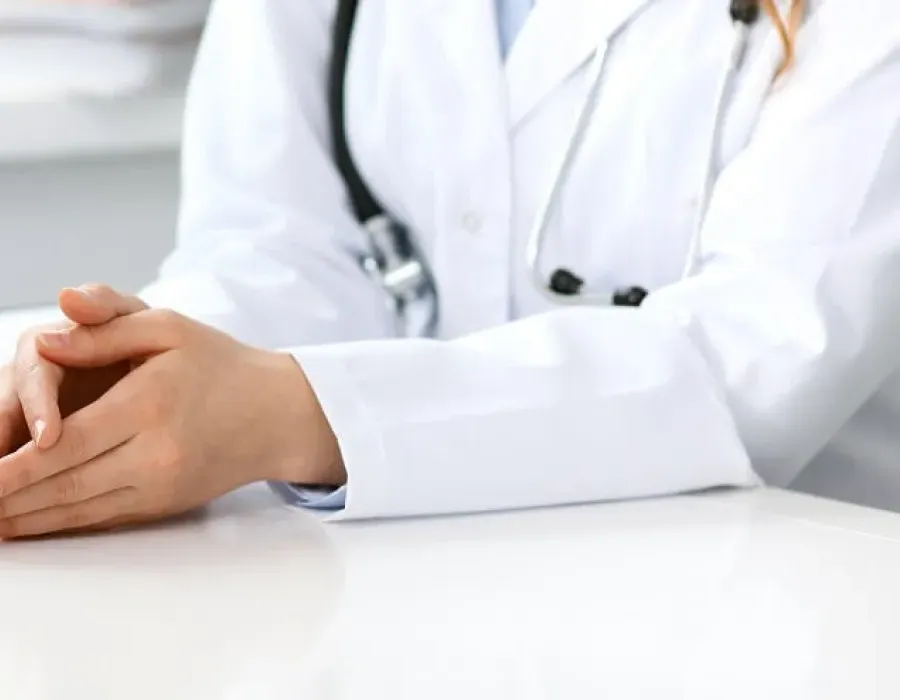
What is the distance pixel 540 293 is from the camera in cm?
95

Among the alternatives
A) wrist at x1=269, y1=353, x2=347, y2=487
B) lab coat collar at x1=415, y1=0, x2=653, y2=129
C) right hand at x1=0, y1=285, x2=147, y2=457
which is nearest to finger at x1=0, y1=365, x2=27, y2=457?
right hand at x1=0, y1=285, x2=147, y2=457

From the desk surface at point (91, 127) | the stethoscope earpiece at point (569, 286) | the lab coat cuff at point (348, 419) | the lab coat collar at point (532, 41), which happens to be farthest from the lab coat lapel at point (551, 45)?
the desk surface at point (91, 127)

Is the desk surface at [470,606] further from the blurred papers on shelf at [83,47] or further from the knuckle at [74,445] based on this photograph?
the blurred papers on shelf at [83,47]

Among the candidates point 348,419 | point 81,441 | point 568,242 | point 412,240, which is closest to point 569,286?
point 568,242

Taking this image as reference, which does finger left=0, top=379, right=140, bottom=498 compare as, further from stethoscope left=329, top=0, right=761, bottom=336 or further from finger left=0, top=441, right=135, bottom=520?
stethoscope left=329, top=0, right=761, bottom=336

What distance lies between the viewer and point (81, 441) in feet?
2.11

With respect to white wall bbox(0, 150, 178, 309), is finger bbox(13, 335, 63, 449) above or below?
above

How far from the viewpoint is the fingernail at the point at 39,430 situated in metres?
0.63

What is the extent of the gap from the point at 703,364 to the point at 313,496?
224 millimetres

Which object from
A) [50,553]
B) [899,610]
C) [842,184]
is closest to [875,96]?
[842,184]

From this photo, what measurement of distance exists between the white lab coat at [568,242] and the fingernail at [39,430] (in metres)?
0.13

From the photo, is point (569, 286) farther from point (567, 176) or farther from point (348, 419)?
point (348, 419)

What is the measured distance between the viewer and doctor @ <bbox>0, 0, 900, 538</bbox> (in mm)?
669

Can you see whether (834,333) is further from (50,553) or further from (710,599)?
(50,553)
